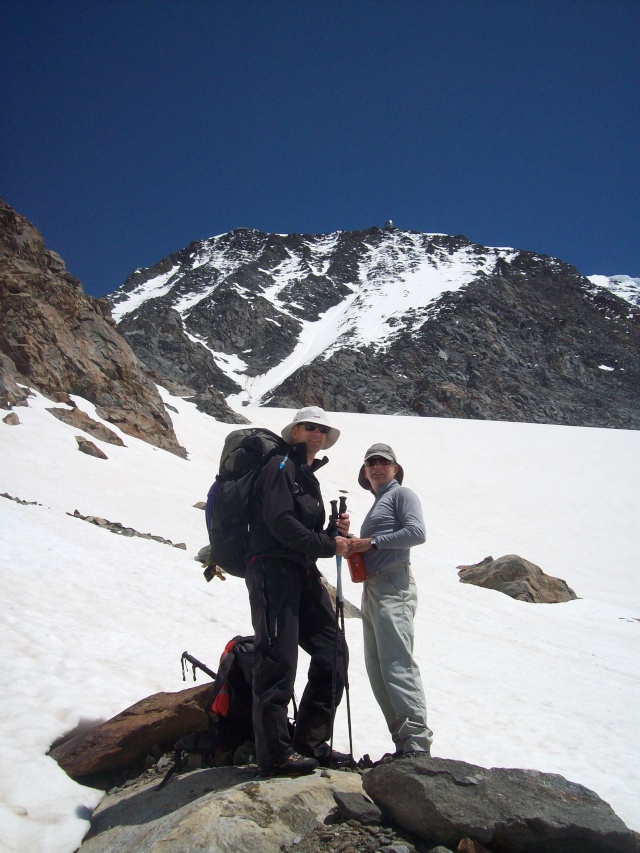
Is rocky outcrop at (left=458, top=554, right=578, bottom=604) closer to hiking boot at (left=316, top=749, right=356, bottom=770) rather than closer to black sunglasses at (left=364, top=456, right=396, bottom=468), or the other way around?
black sunglasses at (left=364, top=456, right=396, bottom=468)

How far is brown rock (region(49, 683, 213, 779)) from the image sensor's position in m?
2.96

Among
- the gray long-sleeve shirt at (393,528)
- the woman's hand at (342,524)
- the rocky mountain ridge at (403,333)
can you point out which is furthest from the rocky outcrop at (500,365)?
the woman's hand at (342,524)

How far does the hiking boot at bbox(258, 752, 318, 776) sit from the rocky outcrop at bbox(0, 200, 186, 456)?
1981 cm

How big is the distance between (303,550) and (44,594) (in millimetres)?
4175

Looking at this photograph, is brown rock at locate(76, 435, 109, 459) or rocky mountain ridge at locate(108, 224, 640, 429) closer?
brown rock at locate(76, 435, 109, 459)

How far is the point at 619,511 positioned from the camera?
23281 millimetres

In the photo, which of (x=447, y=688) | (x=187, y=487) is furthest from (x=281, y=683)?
(x=187, y=487)

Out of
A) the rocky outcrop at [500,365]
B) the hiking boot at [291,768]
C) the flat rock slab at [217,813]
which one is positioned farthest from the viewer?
the rocky outcrop at [500,365]

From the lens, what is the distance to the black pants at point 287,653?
279 cm

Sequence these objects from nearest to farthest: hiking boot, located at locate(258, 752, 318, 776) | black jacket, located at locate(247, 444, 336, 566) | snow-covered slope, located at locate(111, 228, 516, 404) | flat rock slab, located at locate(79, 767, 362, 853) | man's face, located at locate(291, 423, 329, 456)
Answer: flat rock slab, located at locate(79, 767, 362, 853), hiking boot, located at locate(258, 752, 318, 776), black jacket, located at locate(247, 444, 336, 566), man's face, located at locate(291, 423, 329, 456), snow-covered slope, located at locate(111, 228, 516, 404)

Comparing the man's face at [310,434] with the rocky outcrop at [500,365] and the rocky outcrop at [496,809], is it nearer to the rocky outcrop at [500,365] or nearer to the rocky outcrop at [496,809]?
the rocky outcrop at [496,809]

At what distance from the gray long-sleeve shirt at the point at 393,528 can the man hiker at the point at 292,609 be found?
1.07 ft

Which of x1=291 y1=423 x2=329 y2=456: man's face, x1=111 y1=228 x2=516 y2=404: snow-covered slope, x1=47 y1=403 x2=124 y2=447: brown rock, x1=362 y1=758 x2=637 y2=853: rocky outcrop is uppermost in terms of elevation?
x1=111 y1=228 x2=516 y2=404: snow-covered slope

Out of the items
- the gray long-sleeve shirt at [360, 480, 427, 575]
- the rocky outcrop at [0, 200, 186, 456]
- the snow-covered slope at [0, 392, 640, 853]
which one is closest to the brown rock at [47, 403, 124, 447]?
the snow-covered slope at [0, 392, 640, 853]
